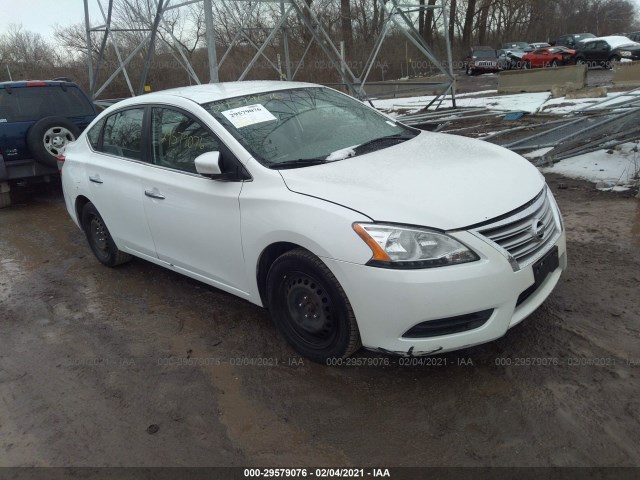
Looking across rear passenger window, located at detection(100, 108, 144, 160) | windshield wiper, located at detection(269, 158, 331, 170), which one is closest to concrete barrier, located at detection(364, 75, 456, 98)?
rear passenger window, located at detection(100, 108, 144, 160)

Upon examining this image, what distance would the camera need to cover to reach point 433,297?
8.61ft

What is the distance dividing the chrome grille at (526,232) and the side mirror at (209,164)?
1.66 meters

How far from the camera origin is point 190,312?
13.7 feet

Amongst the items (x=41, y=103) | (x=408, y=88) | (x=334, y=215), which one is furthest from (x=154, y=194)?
(x=408, y=88)

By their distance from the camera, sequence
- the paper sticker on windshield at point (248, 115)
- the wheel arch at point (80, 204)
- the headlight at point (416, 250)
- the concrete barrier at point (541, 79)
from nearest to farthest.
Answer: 1. the headlight at point (416, 250)
2. the paper sticker on windshield at point (248, 115)
3. the wheel arch at point (80, 204)
4. the concrete barrier at point (541, 79)

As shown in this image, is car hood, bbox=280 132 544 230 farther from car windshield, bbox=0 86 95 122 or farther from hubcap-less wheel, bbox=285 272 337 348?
car windshield, bbox=0 86 95 122

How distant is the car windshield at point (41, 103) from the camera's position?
7848mm

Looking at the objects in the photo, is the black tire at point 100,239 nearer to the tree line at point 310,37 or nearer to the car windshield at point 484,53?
the tree line at point 310,37

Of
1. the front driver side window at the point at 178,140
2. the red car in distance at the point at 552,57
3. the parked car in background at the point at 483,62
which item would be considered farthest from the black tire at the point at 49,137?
the parked car in background at the point at 483,62

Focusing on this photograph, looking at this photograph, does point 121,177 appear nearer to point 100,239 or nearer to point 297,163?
point 100,239

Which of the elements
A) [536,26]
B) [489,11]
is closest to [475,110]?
[489,11]

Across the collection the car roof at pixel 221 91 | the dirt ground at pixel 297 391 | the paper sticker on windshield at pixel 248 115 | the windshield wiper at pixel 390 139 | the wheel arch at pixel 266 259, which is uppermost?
the car roof at pixel 221 91

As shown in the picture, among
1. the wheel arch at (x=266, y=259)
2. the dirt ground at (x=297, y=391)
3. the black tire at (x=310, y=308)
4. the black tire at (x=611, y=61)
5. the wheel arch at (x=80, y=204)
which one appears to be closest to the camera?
the dirt ground at (x=297, y=391)

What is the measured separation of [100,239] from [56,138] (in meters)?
3.55
